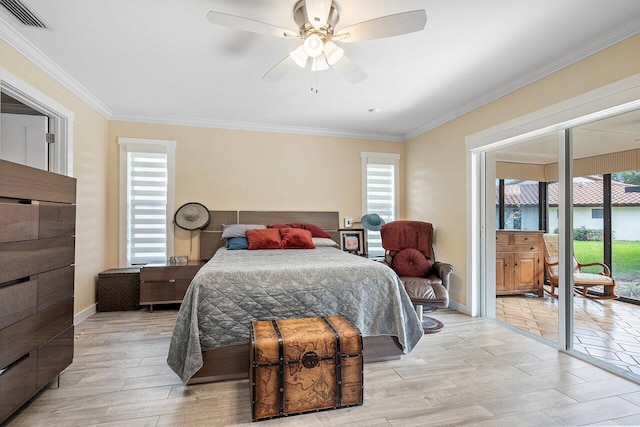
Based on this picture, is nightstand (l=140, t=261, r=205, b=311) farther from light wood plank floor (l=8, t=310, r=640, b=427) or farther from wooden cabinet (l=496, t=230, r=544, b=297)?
wooden cabinet (l=496, t=230, r=544, b=297)

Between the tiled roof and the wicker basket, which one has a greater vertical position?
the tiled roof

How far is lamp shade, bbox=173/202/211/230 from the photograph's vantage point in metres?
4.21

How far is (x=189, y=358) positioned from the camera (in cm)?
204

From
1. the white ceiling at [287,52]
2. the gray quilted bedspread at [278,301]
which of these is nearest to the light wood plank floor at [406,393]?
the gray quilted bedspread at [278,301]

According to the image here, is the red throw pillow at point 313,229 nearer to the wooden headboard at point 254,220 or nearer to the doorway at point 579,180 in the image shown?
the wooden headboard at point 254,220

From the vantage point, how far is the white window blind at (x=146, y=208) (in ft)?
A: 13.7

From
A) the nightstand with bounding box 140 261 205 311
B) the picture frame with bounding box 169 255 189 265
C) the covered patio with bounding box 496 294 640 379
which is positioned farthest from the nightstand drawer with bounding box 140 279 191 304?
the covered patio with bounding box 496 294 640 379

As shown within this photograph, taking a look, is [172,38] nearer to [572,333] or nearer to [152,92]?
[152,92]

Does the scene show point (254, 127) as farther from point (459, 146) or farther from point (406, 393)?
point (406, 393)

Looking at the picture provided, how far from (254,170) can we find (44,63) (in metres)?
2.47

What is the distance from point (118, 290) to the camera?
3807 mm

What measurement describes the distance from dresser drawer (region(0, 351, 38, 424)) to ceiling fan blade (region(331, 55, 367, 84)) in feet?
8.82

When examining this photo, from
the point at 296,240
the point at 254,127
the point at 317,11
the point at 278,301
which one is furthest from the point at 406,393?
the point at 254,127

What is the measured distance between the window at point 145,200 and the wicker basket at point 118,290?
15.7 inches
